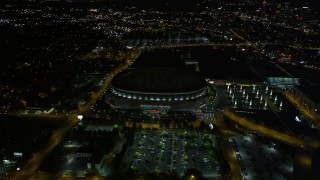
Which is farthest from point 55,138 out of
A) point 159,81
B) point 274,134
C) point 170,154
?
point 274,134

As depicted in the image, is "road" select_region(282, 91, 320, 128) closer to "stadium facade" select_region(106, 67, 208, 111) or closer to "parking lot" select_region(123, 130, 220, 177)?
"stadium facade" select_region(106, 67, 208, 111)

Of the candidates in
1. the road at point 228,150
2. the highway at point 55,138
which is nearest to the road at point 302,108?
the road at point 228,150

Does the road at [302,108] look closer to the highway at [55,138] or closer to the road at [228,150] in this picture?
the road at [228,150]

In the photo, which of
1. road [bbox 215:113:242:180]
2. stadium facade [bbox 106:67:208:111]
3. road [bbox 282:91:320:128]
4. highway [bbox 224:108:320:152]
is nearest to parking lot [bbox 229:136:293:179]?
road [bbox 215:113:242:180]

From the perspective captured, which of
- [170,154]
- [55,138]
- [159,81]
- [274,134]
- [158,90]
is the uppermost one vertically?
[159,81]

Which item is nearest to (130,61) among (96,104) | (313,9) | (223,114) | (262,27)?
(96,104)

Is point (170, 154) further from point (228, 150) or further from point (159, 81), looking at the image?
point (159, 81)
